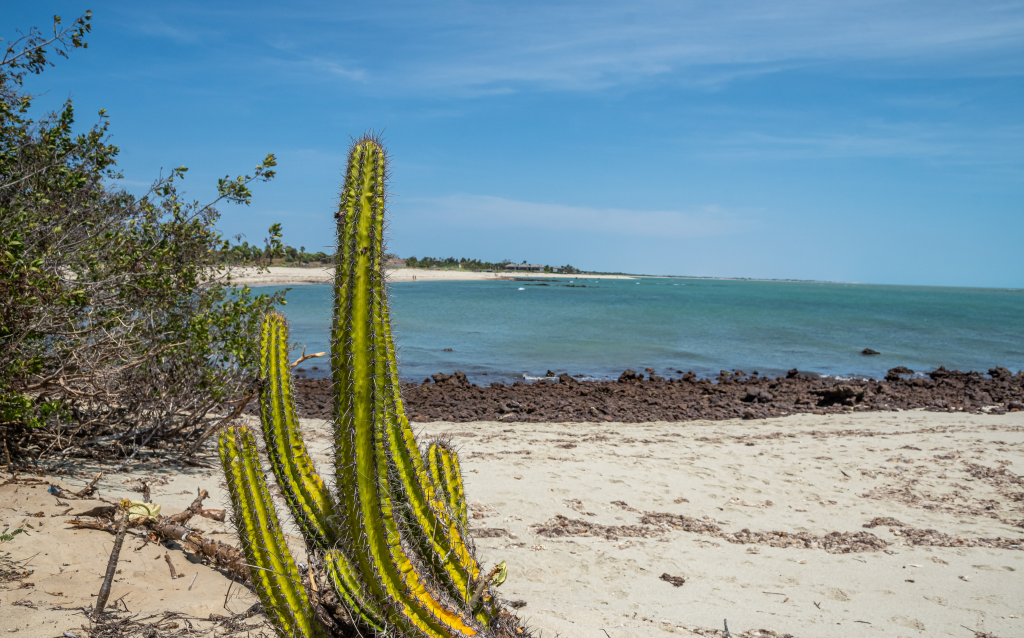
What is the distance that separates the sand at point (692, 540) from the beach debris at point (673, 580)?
0.02m

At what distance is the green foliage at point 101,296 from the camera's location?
4746 millimetres

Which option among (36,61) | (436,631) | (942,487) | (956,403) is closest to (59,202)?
(36,61)

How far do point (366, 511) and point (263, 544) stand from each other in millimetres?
604

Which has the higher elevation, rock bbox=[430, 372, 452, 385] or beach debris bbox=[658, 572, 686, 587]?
beach debris bbox=[658, 572, 686, 587]

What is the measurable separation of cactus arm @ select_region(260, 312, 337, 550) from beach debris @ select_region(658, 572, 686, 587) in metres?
2.81

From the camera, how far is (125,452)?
6.12 m

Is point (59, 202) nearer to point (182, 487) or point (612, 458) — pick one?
point (182, 487)

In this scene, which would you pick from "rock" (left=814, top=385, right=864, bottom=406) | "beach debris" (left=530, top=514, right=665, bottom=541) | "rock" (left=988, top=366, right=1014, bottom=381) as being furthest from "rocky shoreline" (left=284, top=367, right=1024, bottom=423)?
"beach debris" (left=530, top=514, right=665, bottom=541)

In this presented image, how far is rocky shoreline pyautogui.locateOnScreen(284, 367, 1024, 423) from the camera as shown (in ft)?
40.6

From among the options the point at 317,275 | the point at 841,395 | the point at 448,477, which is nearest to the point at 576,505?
the point at 448,477

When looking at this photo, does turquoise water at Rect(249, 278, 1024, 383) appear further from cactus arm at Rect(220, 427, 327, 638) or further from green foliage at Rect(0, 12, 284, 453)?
cactus arm at Rect(220, 427, 327, 638)

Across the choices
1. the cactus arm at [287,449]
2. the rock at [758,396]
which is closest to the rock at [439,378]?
the rock at [758,396]

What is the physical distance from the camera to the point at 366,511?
248 centimetres

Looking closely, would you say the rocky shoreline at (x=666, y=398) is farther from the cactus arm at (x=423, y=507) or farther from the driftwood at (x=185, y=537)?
the cactus arm at (x=423, y=507)
